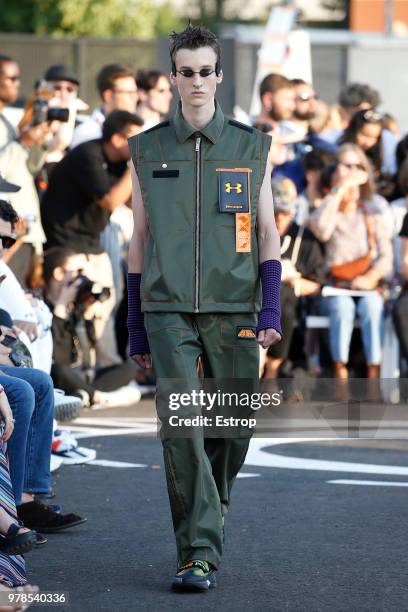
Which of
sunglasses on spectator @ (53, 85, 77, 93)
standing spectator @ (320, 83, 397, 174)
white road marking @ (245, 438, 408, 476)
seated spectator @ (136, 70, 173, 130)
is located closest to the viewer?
white road marking @ (245, 438, 408, 476)

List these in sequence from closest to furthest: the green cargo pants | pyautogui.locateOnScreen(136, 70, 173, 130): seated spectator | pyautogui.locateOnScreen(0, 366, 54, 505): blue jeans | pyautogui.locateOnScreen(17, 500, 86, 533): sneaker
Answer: the green cargo pants
pyautogui.locateOnScreen(0, 366, 54, 505): blue jeans
pyautogui.locateOnScreen(17, 500, 86, 533): sneaker
pyautogui.locateOnScreen(136, 70, 173, 130): seated spectator

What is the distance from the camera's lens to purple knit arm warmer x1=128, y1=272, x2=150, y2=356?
20.4ft

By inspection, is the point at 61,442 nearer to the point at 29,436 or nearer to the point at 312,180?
the point at 29,436

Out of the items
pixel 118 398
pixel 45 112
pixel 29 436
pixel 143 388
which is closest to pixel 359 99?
pixel 143 388

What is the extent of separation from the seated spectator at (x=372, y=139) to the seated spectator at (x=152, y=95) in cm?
168

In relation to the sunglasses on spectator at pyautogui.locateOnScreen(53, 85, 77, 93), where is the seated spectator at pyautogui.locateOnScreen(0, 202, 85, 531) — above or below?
below

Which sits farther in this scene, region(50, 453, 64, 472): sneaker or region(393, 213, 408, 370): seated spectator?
region(393, 213, 408, 370): seated spectator

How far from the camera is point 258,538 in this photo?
22.7 ft

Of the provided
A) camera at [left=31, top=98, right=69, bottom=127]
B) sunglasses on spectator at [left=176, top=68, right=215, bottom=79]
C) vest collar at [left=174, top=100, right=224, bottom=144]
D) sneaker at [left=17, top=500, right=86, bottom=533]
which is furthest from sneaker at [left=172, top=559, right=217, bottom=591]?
camera at [left=31, top=98, right=69, bottom=127]

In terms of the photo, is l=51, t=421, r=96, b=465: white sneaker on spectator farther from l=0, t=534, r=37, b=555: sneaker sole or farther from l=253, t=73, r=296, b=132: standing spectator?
l=253, t=73, r=296, b=132: standing spectator

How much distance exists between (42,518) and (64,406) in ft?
4.41

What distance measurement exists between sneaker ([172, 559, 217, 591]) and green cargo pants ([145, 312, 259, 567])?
33 millimetres

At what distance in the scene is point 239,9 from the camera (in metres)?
84.8

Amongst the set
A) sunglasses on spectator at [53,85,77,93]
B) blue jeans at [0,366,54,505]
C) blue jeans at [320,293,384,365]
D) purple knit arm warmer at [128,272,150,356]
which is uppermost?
purple knit arm warmer at [128,272,150,356]
